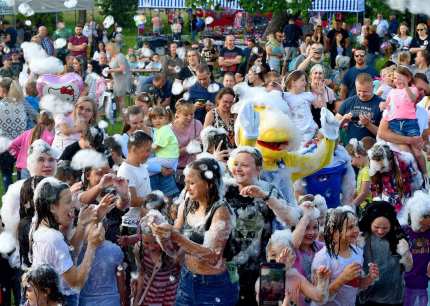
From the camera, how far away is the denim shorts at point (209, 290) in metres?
5.84

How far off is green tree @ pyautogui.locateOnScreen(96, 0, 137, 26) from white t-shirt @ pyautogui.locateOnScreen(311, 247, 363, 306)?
31323 mm

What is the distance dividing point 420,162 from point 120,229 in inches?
127

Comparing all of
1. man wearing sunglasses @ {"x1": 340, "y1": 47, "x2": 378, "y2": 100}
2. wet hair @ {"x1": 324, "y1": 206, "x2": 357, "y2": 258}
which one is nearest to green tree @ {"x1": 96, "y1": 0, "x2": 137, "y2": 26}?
man wearing sunglasses @ {"x1": 340, "y1": 47, "x2": 378, "y2": 100}

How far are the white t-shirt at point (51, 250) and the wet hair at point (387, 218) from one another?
1979 millimetres

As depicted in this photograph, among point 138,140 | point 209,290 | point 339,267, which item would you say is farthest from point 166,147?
point 209,290

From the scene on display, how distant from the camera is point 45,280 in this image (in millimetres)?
5562

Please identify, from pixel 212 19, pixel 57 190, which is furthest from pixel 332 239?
pixel 212 19

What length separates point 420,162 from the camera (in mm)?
9461

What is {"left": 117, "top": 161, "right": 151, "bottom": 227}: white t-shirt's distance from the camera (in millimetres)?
7383

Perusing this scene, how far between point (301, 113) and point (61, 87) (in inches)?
126

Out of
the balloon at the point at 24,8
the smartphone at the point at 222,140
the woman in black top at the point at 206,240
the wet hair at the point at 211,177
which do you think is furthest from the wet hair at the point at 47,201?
the balloon at the point at 24,8

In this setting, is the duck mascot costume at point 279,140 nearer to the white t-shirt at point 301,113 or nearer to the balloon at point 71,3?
the white t-shirt at point 301,113

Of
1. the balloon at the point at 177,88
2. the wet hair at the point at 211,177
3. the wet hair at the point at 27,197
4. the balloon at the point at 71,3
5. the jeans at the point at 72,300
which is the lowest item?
the balloon at the point at 71,3

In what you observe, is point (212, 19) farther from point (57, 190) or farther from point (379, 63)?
point (57, 190)
